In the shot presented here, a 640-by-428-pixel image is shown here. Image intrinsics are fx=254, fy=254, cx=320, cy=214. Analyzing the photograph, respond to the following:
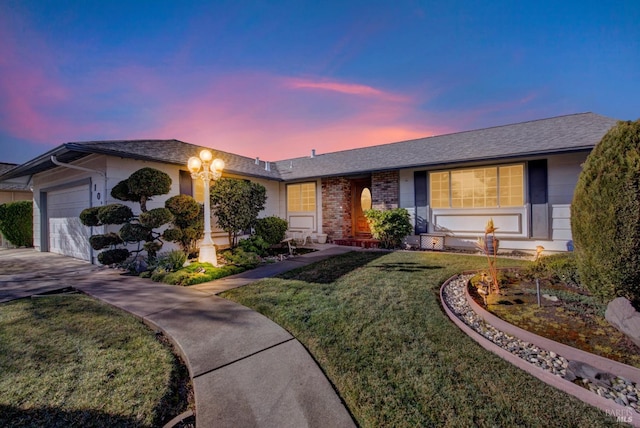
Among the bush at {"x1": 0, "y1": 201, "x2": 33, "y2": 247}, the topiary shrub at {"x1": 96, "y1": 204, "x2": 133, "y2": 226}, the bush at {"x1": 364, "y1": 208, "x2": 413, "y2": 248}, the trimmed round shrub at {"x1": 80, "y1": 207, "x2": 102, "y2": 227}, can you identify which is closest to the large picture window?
the bush at {"x1": 364, "y1": 208, "x2": 413, "y2": 248}

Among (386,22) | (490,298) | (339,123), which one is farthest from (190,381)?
(339,123)

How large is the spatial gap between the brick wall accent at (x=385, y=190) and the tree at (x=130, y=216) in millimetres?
7196

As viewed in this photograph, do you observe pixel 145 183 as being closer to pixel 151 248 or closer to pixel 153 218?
pixel 153 218

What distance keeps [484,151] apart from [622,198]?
20.3 ft

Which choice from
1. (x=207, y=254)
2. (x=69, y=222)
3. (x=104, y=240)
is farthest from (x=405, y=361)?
(x=69, y=222)

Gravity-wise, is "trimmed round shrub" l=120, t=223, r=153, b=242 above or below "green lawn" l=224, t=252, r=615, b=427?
above

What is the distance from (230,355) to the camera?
240 centimetres

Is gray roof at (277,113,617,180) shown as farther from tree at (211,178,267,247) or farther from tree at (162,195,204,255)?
tree at (162,195,204,255)

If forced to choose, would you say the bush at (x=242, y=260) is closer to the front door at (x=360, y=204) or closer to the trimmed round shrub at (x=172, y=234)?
the trimmed round shrub at (x=172, y=234)

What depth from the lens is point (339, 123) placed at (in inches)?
418

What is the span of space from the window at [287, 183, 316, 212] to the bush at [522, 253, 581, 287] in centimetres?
827

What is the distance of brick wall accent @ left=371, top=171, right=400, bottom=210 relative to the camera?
32.2 ft

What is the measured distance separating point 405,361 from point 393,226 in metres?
6.98

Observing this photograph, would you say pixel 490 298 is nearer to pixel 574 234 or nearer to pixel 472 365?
pixel 574 234
